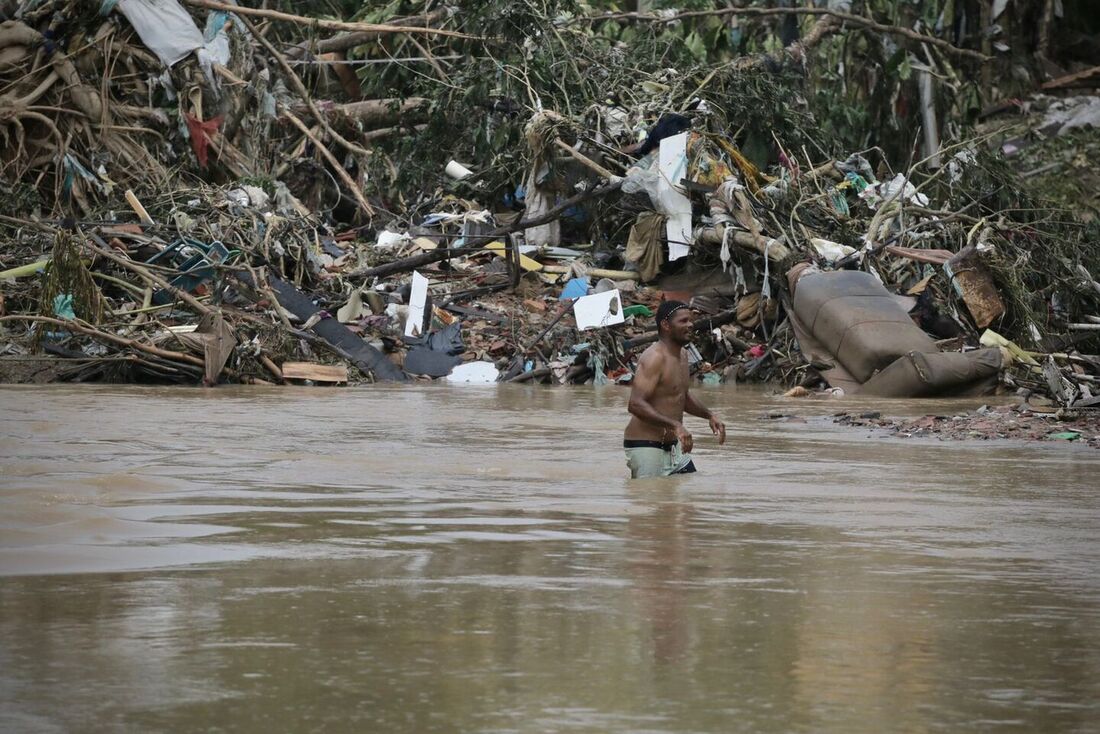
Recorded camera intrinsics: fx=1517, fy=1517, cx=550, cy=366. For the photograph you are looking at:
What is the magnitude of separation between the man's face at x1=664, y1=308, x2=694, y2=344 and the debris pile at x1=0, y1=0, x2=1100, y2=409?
556 cm

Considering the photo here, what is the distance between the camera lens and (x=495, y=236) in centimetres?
1912

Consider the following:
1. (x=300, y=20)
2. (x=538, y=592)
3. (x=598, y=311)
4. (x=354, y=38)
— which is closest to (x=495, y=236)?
(x=598, y=311)

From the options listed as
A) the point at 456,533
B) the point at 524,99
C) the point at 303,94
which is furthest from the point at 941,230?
the point at 456,533

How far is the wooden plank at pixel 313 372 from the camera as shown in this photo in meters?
15.7

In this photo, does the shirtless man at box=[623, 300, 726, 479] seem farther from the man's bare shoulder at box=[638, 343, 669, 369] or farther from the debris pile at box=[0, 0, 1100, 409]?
the debris pile at box=[0, 0, 1100, 409]

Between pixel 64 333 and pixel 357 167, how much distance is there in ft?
27.9

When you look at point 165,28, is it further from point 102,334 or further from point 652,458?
point 652,458

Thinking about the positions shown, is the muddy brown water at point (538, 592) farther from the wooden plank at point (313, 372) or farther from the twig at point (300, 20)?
the twig at point (300, 20)

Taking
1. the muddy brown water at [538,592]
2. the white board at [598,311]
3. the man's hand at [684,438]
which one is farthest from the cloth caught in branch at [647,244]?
the man's hand at [684,438]

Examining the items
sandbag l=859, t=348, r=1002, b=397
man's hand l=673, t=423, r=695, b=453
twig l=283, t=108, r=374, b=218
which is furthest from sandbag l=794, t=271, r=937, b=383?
man's hand l=673, t=423, r=695, b=453

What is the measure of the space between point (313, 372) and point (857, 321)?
561cm

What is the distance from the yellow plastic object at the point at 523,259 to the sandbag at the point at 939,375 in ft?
18.5

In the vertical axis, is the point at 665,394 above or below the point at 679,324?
below

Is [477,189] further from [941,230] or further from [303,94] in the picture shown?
[941,230]
